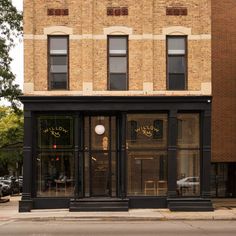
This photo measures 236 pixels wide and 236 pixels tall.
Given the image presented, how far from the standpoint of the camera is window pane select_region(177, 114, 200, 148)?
25.1 metres

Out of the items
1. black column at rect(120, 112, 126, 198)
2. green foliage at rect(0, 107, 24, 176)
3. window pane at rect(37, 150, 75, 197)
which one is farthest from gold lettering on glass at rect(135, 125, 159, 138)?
green foliage at rect(0, 107, 24, 176)

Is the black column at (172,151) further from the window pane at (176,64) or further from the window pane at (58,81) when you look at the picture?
the window pane at (58,81)

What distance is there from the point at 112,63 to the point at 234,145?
10.1 meters

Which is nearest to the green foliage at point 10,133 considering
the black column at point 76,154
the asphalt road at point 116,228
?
the black column at point 76,154

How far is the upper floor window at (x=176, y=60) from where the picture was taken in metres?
25.2

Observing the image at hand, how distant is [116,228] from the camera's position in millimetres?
18250

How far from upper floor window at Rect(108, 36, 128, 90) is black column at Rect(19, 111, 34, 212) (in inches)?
151

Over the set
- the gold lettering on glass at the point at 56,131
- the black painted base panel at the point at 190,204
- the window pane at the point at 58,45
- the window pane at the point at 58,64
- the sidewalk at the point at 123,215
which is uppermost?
the window pane at the point at 58,45

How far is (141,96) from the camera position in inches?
966

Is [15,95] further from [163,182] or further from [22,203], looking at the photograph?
[163,182]

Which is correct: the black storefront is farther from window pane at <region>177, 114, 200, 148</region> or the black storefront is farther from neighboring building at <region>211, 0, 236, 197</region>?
neighboring building at <region>211, 0, 236, 197</region>

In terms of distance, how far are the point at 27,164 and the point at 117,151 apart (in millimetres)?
3888

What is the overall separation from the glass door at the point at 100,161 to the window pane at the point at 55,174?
697 millimetres

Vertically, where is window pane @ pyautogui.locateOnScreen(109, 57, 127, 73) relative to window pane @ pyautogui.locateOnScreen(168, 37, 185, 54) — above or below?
below
